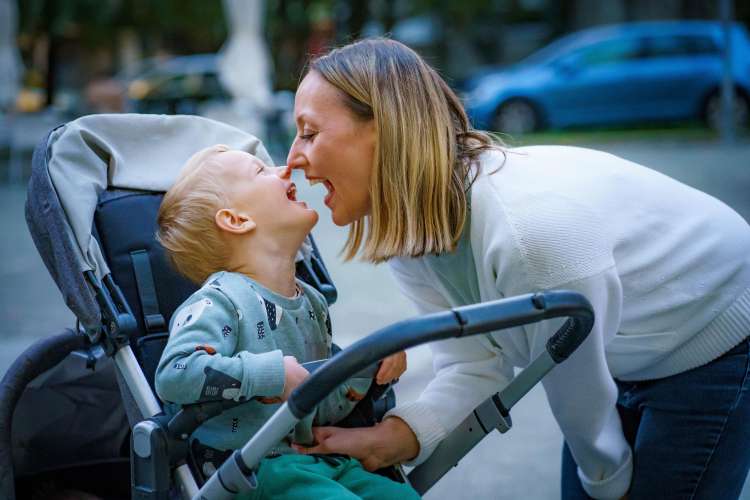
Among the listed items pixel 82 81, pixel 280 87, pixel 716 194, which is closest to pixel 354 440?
pixel 716 194

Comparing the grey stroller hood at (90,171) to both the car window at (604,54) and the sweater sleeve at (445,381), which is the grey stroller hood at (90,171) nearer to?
the sweater sleeve at (445,381)

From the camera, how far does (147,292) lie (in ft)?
7.84

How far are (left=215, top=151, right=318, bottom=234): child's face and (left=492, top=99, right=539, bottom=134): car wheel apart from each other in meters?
11.6

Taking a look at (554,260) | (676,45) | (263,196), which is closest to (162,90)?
(676,45)

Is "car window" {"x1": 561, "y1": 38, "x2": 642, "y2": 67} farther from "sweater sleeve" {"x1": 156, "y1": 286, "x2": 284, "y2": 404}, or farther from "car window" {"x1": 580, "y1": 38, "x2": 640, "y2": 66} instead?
"sweater sleeve" {"x1": 156, "y1": 286, "x2": 284, "y2": 404}

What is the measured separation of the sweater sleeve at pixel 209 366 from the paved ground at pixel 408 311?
5.38ft

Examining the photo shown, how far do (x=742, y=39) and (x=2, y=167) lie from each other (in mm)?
9771

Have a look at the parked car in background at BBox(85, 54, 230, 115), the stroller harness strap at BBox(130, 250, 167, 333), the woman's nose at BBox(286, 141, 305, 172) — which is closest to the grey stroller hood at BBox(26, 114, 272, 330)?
the stroller harness strap at BBox(130, 250, 167, 333)

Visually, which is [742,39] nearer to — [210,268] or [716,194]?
[716,194]

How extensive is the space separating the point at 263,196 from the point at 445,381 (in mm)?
636

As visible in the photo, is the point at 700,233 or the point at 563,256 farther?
the point at 700,233

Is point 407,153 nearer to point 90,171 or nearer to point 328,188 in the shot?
point 328,188

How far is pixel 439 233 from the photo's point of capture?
2.10 meters

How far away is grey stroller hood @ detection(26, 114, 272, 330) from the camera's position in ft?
7.33
